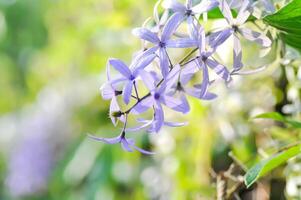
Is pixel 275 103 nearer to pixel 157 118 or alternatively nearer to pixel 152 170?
pixel 152 170

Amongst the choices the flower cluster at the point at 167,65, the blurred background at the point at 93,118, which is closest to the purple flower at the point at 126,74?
the flower cluster at the point at 167,65

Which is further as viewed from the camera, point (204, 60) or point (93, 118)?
point (93, 118)

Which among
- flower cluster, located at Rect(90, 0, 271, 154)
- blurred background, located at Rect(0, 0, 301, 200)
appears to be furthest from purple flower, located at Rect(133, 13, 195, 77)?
blurred background, located at Rect(0, 0, 301, 200)

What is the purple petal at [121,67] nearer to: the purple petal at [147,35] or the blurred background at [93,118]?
the purple petal at [147,35]

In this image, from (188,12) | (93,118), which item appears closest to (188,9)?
(188,12)

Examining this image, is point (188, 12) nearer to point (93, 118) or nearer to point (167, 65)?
point (167, 65)

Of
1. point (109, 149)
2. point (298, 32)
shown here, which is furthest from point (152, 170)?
point (298, 32)

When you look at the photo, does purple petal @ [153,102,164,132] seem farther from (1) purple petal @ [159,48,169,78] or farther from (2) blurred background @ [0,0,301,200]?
(2) blurred background @ [0,0,301,200]
